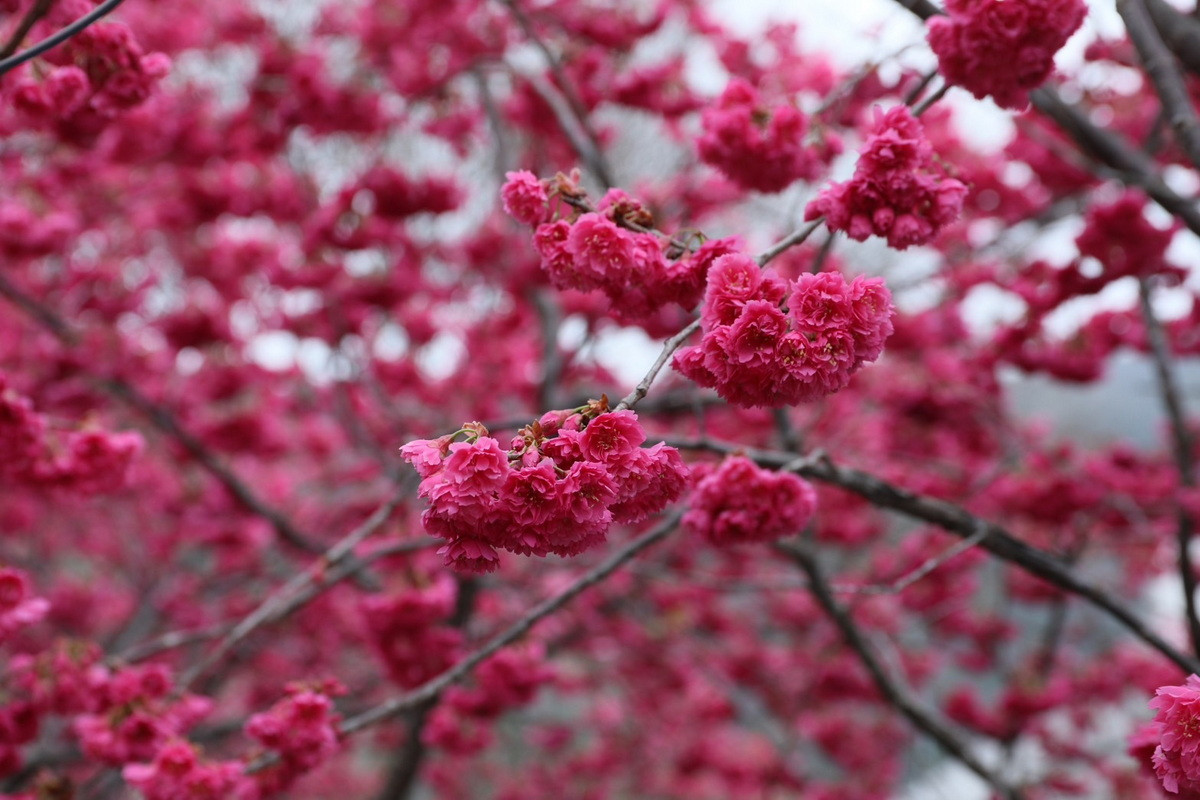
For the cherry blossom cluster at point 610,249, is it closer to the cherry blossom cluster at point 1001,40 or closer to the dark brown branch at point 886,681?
the cherry blossom cluster at point 1001,40

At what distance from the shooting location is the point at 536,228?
150cm

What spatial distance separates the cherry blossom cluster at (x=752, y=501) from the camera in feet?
5.92

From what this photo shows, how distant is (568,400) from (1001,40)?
251 cm

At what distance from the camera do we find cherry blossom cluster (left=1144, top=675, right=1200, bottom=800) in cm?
133

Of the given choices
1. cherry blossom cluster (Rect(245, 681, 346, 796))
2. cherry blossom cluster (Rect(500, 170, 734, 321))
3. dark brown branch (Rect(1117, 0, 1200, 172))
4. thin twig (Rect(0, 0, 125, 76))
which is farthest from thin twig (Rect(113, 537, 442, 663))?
dark brown branch (Rect(1117, 0, 1200, 172))

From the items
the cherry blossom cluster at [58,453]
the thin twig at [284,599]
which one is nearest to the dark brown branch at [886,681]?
the thin twig at [284,599]

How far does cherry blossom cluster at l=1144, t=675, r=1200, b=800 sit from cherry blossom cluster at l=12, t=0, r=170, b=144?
2292 millimetres

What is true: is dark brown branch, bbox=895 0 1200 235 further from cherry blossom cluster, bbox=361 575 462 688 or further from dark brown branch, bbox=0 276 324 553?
dark brown branch, bbox=0 276 324 553

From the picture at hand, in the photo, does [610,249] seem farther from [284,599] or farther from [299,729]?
[284,599]

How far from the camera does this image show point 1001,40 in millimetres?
1573

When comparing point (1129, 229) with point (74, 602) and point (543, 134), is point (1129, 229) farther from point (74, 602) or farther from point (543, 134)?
point (74, 602)

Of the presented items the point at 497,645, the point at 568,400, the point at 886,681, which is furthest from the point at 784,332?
the point at 568,400

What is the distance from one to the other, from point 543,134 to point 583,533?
138 inches

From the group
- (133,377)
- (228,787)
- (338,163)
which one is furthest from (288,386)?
(228,787)
